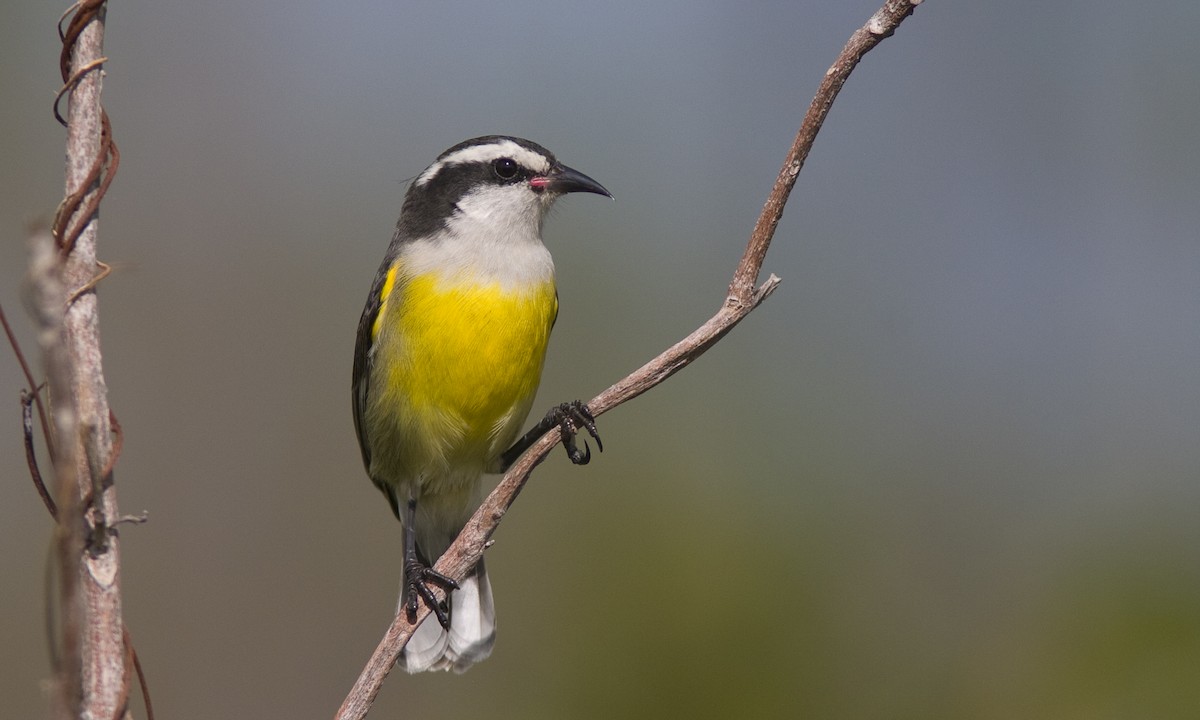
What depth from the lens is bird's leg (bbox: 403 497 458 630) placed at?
2.93 metres

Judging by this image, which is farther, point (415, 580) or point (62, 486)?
point (415, 580)

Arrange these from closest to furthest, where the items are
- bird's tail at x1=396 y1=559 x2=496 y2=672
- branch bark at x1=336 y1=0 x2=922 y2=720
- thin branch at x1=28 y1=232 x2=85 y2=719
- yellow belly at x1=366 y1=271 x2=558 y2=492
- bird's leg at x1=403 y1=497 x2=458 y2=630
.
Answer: thin branch at x1=28 y1=232 x2=85 y2=719, branch bark at x1=336 y1=0 x2=922 y2=720, bird's leg at x1=403 y1=497 x2=458 y2=630, yellow belly at x1=366 y1=271 x2=558 y2=492, bird's tail at x1=396 y1=559 x2=496 y2=672

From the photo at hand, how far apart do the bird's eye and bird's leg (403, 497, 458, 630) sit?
127cm

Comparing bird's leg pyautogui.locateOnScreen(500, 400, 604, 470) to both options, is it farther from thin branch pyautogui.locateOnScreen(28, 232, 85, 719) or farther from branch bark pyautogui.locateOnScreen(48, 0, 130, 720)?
thin branch pyautogui.locateOnScreen(28, 232, 85, 719)

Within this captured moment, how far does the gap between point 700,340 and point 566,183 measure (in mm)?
1752

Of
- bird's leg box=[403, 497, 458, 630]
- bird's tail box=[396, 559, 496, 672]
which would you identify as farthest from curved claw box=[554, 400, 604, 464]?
bird's tail box=[396, 559, 496, 672]

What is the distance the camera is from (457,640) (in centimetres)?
411

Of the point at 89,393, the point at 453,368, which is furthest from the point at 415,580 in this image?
the point at 89,393

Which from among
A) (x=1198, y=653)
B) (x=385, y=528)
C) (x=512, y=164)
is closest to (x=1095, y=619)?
(x=1198, y=653)

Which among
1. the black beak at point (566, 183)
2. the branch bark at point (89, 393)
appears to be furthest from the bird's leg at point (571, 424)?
the branch bark at point (89, 393)

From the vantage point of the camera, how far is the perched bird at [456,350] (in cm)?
368

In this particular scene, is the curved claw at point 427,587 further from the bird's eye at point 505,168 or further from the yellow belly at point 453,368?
the bird's eye at point 505,168

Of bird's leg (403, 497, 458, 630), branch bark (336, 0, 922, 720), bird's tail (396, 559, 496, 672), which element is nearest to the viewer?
branch bark (336, 0, 922, 720)

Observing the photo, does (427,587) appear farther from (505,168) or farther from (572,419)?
(505,168)
